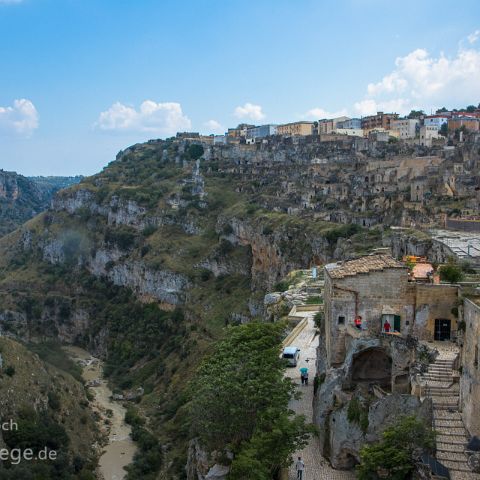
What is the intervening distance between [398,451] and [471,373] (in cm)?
258

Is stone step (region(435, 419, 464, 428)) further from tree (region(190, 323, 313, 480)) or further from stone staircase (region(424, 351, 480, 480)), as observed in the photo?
tree (region(190, 323, 313, 480))

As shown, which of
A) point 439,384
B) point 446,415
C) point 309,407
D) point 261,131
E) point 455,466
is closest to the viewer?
point 455,466

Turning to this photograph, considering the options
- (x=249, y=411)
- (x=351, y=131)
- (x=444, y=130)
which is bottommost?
(x=249, y=411)

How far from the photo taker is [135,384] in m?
69.7

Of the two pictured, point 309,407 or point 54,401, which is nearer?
point 309,407

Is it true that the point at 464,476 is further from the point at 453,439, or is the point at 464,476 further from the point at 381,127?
the point at 381,127

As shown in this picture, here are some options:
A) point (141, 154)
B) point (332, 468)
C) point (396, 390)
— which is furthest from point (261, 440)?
point (141, 154)

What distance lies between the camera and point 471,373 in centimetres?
1512

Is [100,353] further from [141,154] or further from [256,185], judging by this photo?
[141,154]

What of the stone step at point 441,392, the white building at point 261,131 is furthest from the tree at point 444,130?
the stone step at point 441,392

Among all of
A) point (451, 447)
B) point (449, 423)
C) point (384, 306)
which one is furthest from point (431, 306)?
point (451, 447)

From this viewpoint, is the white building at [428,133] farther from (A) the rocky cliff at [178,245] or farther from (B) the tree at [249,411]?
(B) the tree at [249,411]

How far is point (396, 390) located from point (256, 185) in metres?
73.6

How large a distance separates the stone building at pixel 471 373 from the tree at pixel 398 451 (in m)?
1.05
